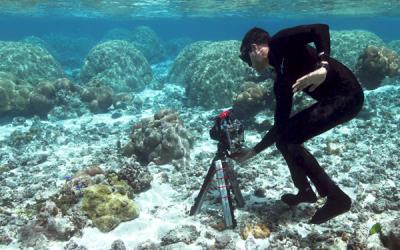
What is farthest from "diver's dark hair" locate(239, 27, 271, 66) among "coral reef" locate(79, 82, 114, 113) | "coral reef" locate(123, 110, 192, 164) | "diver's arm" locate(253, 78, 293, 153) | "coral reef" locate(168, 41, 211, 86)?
"coral reef" locate(168, 41, 211, 86)

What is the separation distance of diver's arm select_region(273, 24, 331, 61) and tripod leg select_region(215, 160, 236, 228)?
2174 millimetres

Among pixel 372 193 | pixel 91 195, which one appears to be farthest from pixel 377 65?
pixel 91 195

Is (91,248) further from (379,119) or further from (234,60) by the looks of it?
(234,60)

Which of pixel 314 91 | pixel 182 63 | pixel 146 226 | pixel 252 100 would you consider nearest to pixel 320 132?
pixel 314 91

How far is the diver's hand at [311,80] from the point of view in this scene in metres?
4.51

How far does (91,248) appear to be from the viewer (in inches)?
212

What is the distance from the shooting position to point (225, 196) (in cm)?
549

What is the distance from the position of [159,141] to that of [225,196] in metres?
4.40

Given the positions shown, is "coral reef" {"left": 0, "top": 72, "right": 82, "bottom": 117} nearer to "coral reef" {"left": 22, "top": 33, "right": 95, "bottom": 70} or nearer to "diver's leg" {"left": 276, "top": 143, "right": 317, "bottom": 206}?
"diver's leg" {"left": 276, "top": 143, "right": 317, "bottom": 206}

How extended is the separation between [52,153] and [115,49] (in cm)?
1274

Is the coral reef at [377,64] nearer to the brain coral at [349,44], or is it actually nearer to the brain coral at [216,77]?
the brain coral at [216,77]

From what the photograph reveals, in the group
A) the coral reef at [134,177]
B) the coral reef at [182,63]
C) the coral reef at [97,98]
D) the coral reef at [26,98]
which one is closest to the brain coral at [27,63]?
the coral reef at [26,98]

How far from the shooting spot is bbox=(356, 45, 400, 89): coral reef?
45.5 ft

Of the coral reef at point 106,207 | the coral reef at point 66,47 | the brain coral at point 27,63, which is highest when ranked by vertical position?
the coral reef at point 106,207
